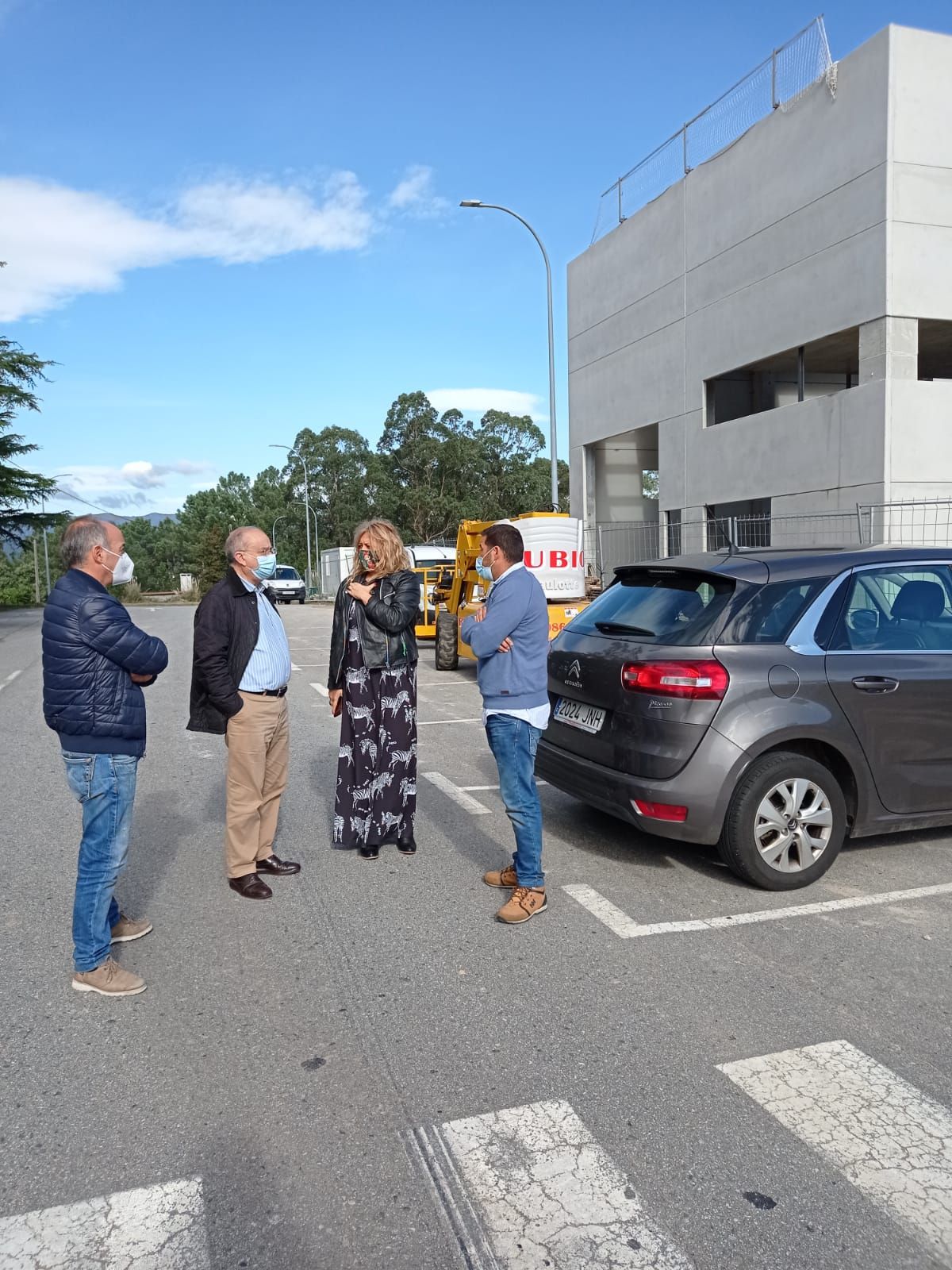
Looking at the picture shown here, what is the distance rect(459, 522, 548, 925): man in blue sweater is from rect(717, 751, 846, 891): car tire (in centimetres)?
102

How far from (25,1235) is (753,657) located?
3.69 meters

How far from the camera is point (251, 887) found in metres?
4.91

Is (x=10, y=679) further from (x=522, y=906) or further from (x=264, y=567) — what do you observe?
(x=522, y=906)

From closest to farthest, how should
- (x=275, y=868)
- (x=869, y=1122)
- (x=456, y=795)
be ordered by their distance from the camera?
(x=869, y=1122), (x=275, y=868), (x=456, y=795)

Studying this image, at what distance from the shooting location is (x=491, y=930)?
14.5ft

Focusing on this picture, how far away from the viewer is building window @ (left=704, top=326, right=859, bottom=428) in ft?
59.1

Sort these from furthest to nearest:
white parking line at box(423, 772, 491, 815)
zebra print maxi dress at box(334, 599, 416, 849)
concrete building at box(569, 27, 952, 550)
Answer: concrete building at box(569, 27, 952, 550) < white parking line at box(423, 772, 491, 815) < zebra print maxi dress at box(334, 599, 416, 849)

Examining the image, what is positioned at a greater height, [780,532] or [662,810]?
[780,532]

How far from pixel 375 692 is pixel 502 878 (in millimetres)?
1258

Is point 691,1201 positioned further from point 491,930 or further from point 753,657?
point 753,657

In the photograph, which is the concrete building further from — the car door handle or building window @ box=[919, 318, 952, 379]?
the car door handle

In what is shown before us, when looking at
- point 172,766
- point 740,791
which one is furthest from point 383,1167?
point 172,766

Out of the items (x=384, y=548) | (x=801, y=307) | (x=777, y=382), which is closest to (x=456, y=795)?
(x=384, y=548)

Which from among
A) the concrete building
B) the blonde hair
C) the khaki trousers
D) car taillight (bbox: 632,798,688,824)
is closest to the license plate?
car taillight (bbox: 632,798,688,824)
